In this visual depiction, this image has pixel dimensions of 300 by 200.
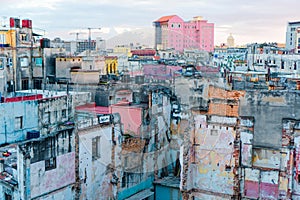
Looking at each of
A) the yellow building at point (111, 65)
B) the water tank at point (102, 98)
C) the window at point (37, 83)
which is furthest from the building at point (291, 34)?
the water tank at point (102, 98)

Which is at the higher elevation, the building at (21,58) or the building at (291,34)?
the building at (291,34)

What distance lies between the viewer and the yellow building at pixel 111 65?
2676 centimetres

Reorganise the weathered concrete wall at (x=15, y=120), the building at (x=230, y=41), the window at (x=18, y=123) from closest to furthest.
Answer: the weathered concrete wall at (x=15, y=120) → the window at (x=18, y=123) → the building at (x=230, y=41)

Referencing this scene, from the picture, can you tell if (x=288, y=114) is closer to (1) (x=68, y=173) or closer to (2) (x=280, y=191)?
(2) (x=280, y=191)

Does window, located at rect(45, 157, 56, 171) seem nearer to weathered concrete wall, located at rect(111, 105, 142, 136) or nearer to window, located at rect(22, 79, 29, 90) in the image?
weathered concrete wall, located at rect(111, 105, 142, 136)

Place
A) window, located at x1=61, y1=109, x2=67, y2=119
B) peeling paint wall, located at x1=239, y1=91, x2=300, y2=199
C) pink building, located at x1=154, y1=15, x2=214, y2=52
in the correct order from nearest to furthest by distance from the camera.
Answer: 1. peeling paint wall, located at x1=239, y1=91, x2=300, y2=199
2. window, located at x1=61, y1=109, x2=67, y2=119
3. pink building, located at x1=154, y1=15, x2=214, y2=52

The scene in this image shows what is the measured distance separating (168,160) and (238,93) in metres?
3.69

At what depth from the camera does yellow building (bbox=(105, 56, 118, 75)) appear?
26759 mm

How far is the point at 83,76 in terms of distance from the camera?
61.6 feet

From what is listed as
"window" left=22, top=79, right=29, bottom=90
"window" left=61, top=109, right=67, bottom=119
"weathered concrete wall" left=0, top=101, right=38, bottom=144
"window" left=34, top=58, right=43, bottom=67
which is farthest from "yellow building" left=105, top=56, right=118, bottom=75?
"weathered concrete wall" left=0, top=101, right=38, bottom=144

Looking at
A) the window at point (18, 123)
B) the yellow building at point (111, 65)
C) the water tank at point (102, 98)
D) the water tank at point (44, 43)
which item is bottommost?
the window at point (18, 123)

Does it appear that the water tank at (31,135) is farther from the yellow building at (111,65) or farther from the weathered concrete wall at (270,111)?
the yellow building at (111,65)

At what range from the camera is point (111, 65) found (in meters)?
27.5

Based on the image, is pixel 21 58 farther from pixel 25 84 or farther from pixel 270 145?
pixel 270 145
